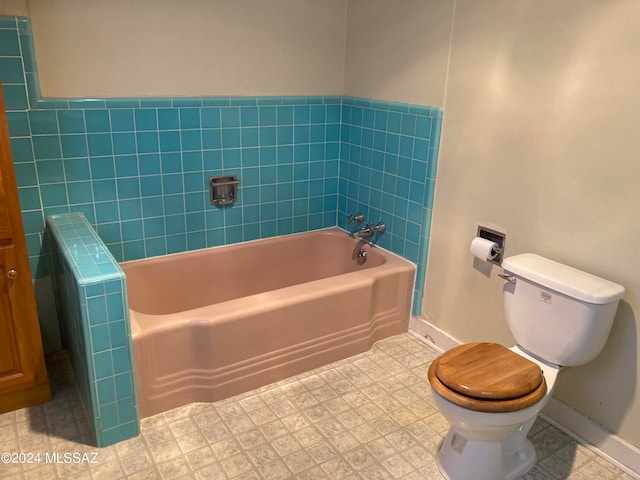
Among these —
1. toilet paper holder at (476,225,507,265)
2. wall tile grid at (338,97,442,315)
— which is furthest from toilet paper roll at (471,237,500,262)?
wall tile grid at (338,97,442,315)

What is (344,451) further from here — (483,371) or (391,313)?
(391,313)

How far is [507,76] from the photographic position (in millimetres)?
2195

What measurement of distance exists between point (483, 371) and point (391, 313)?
1.07 meters

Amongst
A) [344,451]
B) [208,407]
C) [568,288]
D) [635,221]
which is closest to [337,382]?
[344,451]

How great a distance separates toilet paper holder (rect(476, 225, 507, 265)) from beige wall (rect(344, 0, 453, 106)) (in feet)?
2.18

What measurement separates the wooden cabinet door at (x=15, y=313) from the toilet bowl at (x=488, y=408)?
158 centimetres

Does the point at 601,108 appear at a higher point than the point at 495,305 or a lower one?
higher

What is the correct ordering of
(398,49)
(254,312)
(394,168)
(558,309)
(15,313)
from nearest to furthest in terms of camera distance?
1. (558,309)
2. (15,313)
3. (254,312)
4. (398,49)
5. (394,168)

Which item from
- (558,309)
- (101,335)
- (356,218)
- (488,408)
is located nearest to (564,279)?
(558,309)

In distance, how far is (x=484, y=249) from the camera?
2.34 meters

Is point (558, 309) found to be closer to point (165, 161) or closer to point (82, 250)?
point (82, 250)

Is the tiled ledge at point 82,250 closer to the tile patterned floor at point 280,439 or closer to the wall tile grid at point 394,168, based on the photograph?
the tile patterned floor at point 280,439

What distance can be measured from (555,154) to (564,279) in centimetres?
51

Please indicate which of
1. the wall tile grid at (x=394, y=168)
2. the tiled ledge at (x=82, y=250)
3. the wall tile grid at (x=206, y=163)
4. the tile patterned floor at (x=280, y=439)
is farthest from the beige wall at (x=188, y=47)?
the tile patterned floor at (x=280, y=439)
